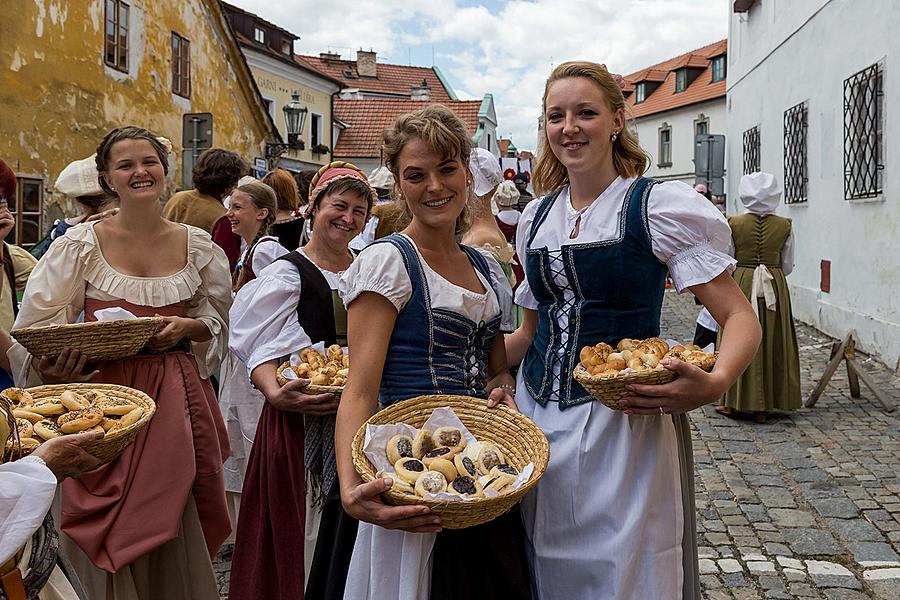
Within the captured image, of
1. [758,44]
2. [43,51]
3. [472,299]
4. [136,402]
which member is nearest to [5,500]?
[136,402]

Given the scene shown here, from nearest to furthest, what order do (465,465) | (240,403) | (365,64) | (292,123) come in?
(465,465), (240,403), (292,123), (365,64)

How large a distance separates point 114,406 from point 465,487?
115cm

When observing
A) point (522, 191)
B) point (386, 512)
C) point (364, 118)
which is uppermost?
point (364, 118)

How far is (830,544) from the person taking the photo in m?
4.15

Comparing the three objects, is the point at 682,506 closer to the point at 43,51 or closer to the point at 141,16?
the point at 43,51

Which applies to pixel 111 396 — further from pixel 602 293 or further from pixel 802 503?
pixel 802 503

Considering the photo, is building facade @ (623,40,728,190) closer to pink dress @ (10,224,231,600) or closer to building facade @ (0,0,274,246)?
building facade @ (0,0,274,246)

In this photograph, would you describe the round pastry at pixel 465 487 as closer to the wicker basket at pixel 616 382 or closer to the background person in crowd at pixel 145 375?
the wicker basket at pixel 616 382

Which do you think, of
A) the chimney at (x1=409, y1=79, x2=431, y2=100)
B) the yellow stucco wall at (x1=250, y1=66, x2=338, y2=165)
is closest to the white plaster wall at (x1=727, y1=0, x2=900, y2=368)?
the yellow stucco wall at (x1=250, y1=66, x2=338, y2=165)

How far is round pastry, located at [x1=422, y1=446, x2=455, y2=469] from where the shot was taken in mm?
1982

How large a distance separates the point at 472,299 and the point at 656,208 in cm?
52

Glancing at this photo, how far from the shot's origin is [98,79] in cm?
1126

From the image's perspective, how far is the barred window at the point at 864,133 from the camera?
908 centimetres

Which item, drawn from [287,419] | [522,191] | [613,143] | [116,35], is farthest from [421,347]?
[116,35]
